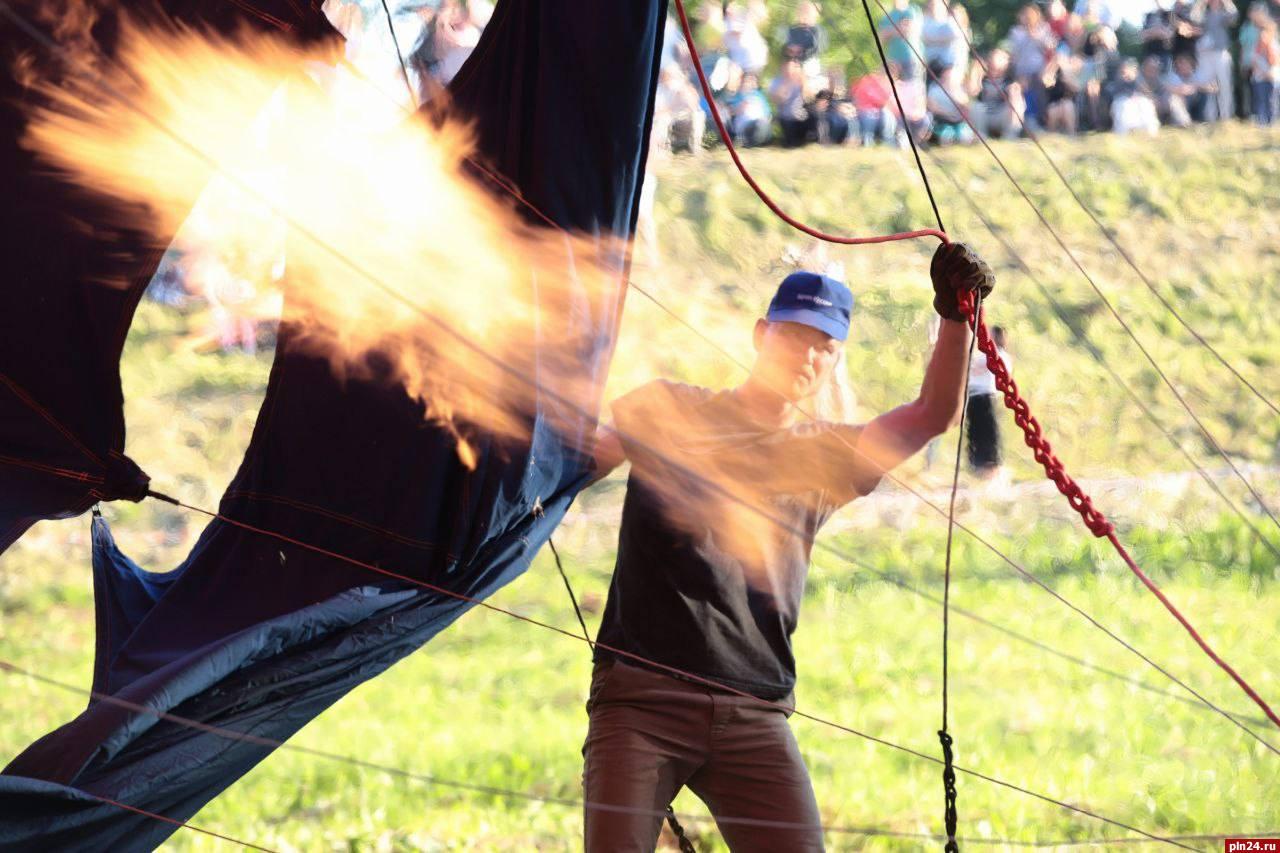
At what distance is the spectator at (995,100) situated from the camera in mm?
11859

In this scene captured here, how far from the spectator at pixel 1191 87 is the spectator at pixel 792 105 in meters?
3.29

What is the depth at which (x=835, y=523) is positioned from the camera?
8.15m

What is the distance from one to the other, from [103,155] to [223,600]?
3.27 feet

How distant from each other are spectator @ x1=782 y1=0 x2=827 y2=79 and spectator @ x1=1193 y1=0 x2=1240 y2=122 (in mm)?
3180

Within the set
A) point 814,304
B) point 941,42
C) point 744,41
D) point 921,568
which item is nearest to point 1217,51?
point 941,42

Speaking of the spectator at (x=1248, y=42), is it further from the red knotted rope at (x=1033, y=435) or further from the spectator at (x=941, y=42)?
the red knotted rope at (x=1033, y=435)

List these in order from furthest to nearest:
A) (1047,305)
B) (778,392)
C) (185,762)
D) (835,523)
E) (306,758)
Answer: (1047,305) < (835,523) < (306,758) < (778,392) < (185,762)

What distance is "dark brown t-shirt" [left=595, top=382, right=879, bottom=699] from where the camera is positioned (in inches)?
113

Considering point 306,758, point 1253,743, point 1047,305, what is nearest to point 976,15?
point 1047,305

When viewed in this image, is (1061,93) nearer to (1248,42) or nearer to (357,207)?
(1248,42)

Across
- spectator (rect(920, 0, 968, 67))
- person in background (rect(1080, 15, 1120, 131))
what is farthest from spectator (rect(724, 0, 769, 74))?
person in background (rect(1080, 15, 1120, 131))

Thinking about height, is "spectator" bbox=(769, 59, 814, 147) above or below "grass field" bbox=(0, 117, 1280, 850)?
above

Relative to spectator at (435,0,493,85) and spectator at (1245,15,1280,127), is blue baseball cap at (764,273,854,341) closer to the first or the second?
spectator at (435,0,493,85)

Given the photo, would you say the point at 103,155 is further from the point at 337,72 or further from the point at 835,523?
the point at 835,523
